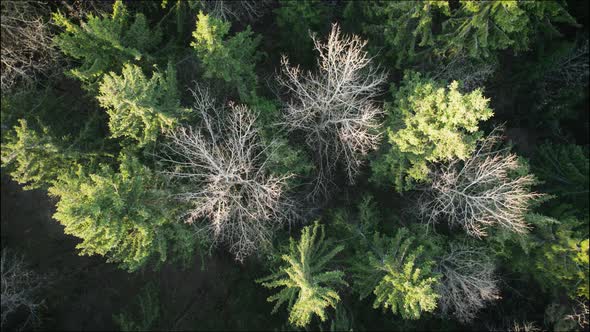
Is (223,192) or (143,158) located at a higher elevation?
(143,158)

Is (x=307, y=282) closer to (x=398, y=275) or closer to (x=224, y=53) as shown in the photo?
(x=398, y=275)

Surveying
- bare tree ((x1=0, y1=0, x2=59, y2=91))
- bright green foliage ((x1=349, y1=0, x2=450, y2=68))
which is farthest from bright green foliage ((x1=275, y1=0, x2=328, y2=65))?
bare tree ((x1=0, y1=0, x2=59, y2=91))

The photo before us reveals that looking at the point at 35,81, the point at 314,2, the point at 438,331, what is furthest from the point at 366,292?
the point at 35,81

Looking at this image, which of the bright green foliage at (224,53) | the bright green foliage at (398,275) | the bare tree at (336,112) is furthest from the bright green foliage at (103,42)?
the bright green foliage at (398,275)

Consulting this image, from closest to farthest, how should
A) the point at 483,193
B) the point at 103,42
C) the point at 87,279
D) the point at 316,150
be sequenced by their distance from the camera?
the point at 103,42
the point at 483,193
the point at 316,150
the point at 87,279

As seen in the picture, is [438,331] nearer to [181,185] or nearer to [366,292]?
[366,292]

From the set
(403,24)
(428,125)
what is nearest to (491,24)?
(403,24)
